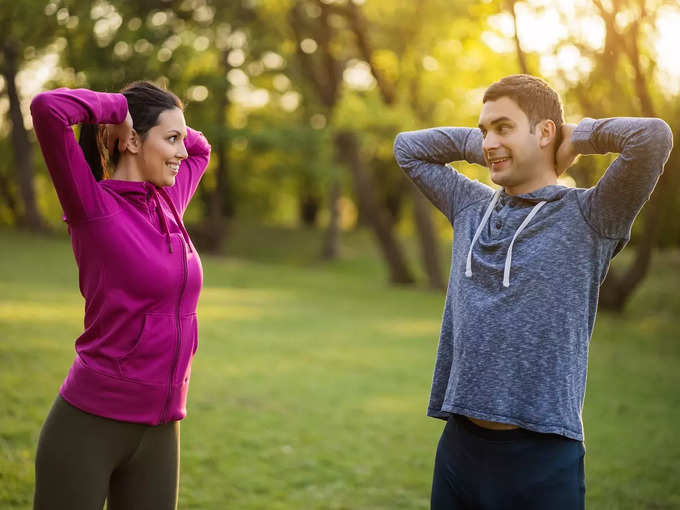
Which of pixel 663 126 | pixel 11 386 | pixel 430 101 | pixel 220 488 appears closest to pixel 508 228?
pixel 663 126

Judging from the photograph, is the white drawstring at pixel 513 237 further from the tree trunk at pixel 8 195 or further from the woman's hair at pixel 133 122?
the tree trunk at pixel 8 195

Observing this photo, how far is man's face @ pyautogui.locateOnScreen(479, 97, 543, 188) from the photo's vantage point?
2.27m

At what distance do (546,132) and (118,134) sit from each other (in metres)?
1.41

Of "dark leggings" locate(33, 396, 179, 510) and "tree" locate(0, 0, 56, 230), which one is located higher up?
"tree" locate(0, 0, 56, 230)

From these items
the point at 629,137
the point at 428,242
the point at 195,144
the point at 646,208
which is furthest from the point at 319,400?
the point at 428,242

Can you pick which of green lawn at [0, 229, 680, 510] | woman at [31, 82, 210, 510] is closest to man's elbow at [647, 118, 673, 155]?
woman at [31, 82, 210, 510]

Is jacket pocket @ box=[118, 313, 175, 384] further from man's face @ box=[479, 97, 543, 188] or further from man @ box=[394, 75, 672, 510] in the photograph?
man's face @ box=[479, 97, 543, 188]

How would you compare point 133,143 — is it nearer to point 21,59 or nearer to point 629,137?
point 629,137

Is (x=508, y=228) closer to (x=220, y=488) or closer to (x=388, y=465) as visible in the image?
(x=220, y=488)

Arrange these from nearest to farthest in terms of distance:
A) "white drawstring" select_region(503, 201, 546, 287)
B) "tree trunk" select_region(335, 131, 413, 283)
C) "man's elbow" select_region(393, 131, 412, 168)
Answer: "white drawstring" select_region(503, 201, 546, 287)
"man's elbow" select_region(393, 131, 412, 168)
"tree trunk" select_region(335, 131, 413, 283)

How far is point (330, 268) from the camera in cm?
2638

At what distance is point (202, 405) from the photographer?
676cm

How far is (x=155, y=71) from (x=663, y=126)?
1723 cm

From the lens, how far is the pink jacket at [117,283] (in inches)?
86.4
